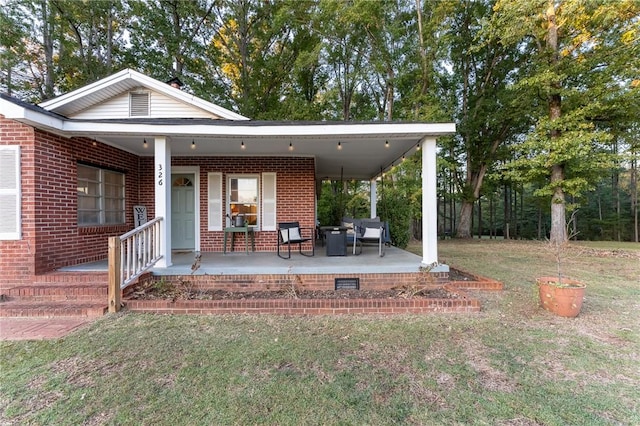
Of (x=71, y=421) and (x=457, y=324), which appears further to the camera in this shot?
(x=457, y=324)

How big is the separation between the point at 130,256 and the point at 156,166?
5.32 ft

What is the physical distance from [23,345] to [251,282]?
278 centimetres

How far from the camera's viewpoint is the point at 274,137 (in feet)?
18.1

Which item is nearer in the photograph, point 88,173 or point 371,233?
point 88,173

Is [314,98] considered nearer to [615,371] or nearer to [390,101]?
[390,101]

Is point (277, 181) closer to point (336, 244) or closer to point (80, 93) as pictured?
point (336, 244)

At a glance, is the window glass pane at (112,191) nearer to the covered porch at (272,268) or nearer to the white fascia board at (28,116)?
the covered porch at (272,268)

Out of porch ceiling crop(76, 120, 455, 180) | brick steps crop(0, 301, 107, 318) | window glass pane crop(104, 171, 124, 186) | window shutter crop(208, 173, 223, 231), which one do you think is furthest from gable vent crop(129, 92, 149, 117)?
brick steps crop(0, 301, 107, 318)

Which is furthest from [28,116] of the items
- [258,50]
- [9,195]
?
[258,50]

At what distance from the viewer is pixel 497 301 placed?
4.50 m

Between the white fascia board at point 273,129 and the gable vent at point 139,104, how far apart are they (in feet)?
8.06

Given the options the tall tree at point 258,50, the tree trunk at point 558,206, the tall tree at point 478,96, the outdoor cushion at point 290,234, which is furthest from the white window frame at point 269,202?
the tall tree at point 478,96

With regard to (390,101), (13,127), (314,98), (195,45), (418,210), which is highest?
(195,45)

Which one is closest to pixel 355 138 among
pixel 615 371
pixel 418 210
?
pixel 615 371
